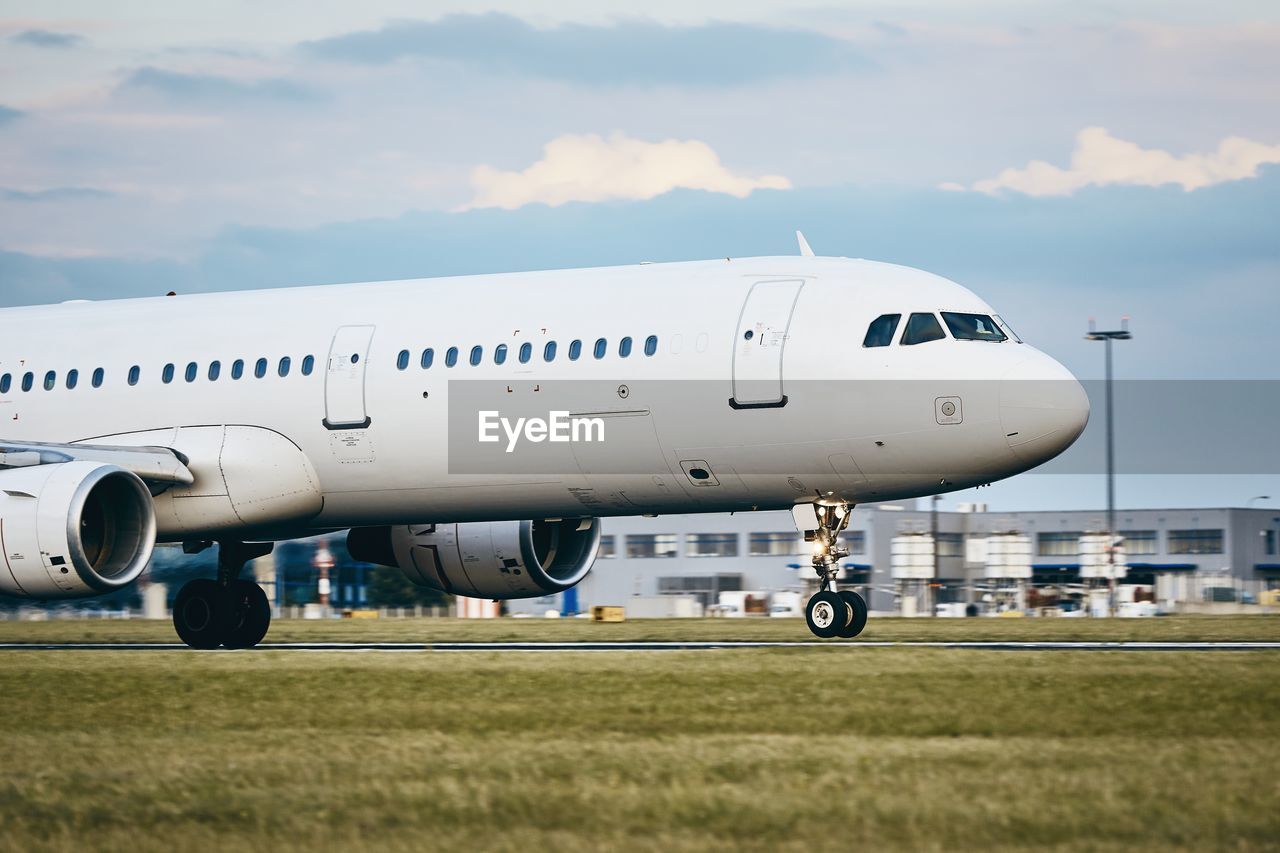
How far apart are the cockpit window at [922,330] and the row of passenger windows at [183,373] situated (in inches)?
344

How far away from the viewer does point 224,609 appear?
27297mm

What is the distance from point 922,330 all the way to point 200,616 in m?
12.8

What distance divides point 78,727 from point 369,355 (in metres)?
10.7

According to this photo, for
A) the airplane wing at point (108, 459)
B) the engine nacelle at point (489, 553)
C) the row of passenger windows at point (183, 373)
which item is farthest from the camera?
the engine nacelle at point (489, 553)

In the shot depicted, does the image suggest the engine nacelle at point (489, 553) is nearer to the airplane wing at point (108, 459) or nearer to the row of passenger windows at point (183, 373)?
the row of passenger windows at point (183, 373)

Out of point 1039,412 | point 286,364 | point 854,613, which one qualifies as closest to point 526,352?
point 286,364

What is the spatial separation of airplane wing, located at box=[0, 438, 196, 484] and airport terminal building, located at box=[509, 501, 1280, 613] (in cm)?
8303

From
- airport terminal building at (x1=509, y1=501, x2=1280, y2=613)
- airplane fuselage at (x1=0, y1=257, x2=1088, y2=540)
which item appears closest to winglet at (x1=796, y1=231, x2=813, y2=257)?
airplane fuselage at (x1=0, y1=257, x2=1088, y2=540)

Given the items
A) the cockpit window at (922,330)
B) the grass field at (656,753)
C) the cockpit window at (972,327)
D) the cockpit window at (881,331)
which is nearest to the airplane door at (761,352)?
the cockpit window at (881,331)

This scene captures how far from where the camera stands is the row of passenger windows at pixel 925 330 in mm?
21562

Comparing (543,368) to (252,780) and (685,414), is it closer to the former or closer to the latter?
(685,414)

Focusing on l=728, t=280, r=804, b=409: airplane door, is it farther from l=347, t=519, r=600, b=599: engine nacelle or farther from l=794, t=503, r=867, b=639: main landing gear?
l=347, t=519, r=600, b=599: engine nacelle

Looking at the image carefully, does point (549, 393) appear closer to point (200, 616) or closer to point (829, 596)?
point (829, 596)

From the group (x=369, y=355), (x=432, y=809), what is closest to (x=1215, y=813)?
(x=432, y=809)
